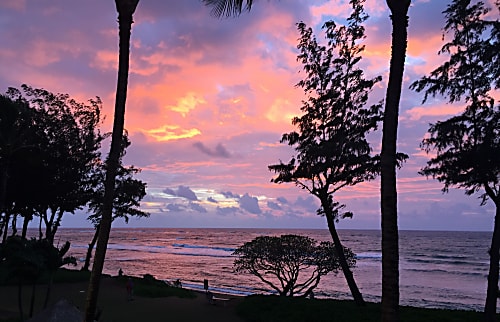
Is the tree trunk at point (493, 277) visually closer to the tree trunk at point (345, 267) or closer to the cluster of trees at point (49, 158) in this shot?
the tree trunk at point (345, 267)

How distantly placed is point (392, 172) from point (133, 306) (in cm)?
1972

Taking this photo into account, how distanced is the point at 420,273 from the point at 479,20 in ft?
164

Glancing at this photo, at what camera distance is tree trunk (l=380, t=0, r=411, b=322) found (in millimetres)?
7164

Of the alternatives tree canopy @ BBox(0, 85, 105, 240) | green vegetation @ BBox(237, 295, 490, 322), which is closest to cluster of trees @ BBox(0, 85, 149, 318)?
tree canopy @ BBox(0, 85, 105, 240)

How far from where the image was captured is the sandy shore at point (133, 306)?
20250mm

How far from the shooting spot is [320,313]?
17.7 metres

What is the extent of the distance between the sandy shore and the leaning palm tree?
1364 cm

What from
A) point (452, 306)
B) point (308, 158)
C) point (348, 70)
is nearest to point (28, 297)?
point (308, 158)

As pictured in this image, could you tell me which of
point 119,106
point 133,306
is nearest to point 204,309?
point 133,306

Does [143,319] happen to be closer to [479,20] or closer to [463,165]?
[463,165]

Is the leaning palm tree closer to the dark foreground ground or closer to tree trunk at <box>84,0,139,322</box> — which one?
tree trunk at <box>84,0,139,322</box>

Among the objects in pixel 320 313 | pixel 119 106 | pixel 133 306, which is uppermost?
pixel 119 106

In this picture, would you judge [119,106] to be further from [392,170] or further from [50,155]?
[50,155]

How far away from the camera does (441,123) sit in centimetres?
1638
